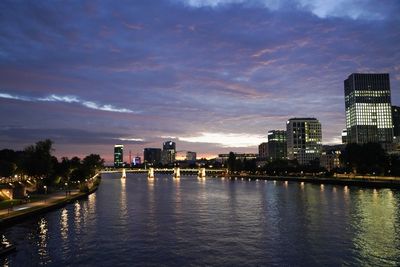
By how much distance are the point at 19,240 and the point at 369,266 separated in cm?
3531

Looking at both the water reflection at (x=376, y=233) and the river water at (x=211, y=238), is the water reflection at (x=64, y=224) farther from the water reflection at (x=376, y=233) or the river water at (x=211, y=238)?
the water reflection at (x=376, y=233)

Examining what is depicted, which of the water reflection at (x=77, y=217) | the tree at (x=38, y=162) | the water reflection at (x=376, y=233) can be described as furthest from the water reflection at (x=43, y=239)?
the tree at (x=38, y=162)

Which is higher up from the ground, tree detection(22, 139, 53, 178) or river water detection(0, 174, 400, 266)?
tree detection(22, 139, 53, 178)

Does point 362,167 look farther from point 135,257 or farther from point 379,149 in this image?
point 135,257

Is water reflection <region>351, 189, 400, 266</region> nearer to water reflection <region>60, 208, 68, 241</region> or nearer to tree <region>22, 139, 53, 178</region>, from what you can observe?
water reflection <region>60, 208, 68, 241</region>

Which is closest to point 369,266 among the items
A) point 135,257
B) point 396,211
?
point 135,257

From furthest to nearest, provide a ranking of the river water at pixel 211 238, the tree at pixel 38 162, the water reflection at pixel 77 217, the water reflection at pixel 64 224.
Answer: the tree at pixel 38 162, the water reflection at pixel 77 217, the water reflection at pixel 64 224, the river water at pixel 211 238

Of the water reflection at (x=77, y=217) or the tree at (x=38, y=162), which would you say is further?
the tree at (x=38, y=162)

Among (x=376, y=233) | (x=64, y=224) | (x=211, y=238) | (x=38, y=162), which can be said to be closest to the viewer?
(x=211, y=238)

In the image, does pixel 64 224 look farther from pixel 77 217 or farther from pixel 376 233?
pixel 376 233

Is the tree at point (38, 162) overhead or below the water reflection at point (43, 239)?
overhead

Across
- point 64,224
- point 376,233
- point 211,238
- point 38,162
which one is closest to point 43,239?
point 64,224

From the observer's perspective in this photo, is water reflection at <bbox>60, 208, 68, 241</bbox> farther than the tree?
No

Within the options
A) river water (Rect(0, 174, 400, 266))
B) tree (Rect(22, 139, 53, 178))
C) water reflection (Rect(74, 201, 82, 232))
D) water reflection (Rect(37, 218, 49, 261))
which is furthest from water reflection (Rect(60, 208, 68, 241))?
tree (Rect(22, 139, 53, 178))
